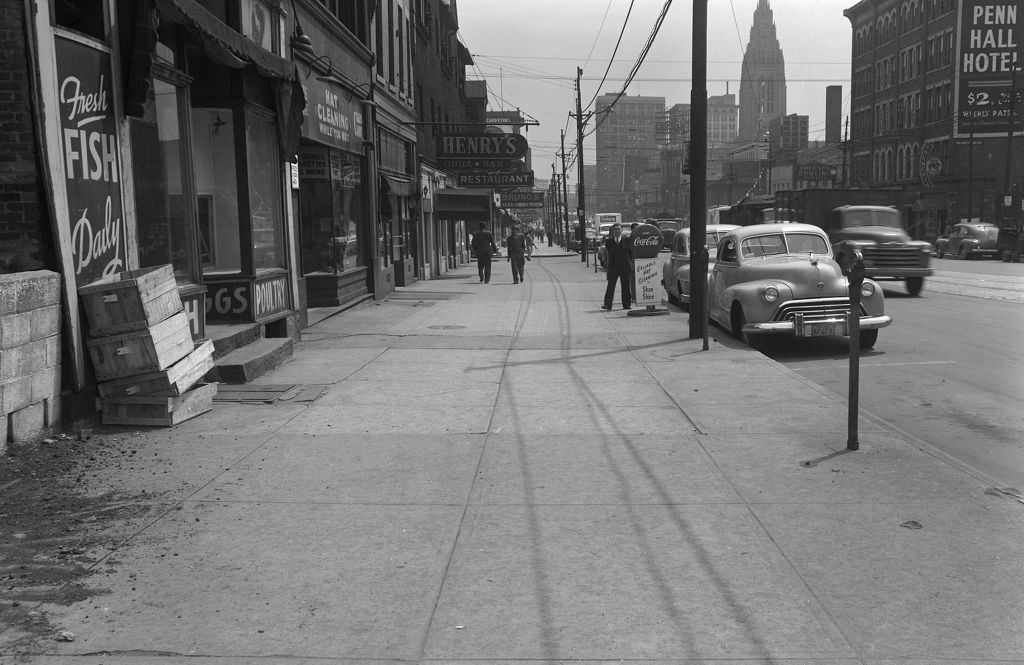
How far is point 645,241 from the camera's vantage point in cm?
1859

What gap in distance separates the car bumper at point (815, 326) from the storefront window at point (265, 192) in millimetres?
6779

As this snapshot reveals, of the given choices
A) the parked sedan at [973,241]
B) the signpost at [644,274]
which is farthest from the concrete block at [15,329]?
the parked sedan at [973,241]

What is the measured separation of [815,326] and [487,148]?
18326 millimetres

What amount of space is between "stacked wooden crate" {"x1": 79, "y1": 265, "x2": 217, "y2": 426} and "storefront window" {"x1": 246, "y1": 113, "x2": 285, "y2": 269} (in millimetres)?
4656

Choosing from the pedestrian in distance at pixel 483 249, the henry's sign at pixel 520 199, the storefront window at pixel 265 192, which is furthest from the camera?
the henry's sign at pixel 520 199

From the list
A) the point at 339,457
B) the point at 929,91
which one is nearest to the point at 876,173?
the point at 929,91

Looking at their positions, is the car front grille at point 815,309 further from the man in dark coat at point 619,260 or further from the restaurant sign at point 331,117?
the restaurant sign at point 331,117

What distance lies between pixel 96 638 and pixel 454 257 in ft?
118

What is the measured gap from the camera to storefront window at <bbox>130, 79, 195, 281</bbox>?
8.77 metres

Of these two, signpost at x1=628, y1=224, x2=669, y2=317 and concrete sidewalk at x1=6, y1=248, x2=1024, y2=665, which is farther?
signpost at x1=628, y1=224, x2=669, y2=317

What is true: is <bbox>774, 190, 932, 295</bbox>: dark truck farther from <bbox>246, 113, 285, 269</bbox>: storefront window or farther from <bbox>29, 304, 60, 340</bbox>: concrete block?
<bbox>29, 304, 60, 340</bbox>: concrete block

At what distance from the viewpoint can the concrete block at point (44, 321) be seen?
6.60 meters

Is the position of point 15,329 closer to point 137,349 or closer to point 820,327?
point 137,349

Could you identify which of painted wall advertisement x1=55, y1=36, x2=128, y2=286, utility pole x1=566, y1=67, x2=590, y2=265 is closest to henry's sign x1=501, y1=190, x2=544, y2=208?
utility pole x1=566, y1=67, x2=590, y2=265
